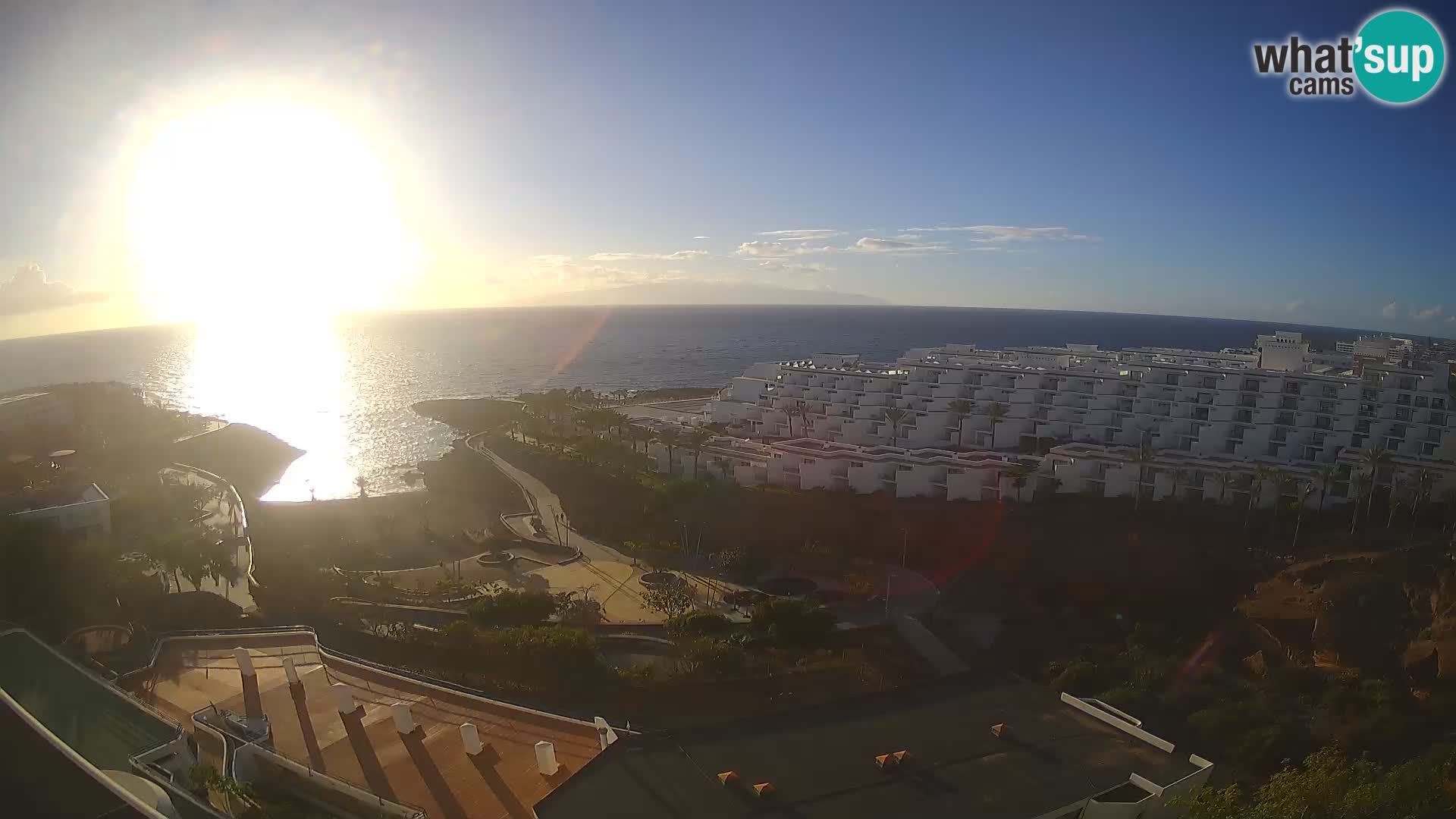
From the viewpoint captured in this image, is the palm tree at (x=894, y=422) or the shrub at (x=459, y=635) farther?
the palm tree at (x=894, y=422)

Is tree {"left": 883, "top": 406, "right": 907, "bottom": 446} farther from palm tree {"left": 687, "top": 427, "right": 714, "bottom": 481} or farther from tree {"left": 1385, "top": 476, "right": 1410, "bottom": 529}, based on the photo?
tree {"left": 1385, "top": 476, "right": 1410, "bottom": 529}

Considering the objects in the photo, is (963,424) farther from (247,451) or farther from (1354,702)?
(247,451)

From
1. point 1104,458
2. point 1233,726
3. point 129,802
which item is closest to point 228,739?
point 129,802

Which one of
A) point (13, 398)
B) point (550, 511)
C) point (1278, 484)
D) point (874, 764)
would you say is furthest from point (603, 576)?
point (13, 398)

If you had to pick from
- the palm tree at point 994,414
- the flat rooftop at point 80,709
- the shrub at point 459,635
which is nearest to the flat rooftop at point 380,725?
the flat rooftop at point 80,709

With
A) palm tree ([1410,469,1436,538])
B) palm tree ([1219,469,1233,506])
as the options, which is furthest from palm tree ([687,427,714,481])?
palm tree ([1410,469,1436,538])

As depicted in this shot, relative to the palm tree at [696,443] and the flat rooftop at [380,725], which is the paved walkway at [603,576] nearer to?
the palm tree at [696,443]
